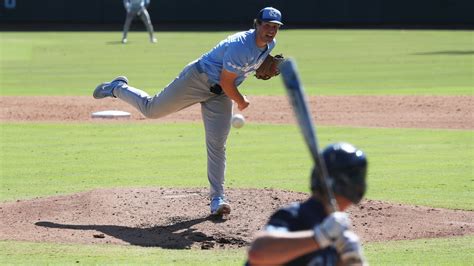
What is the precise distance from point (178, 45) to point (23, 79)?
11.5 metres

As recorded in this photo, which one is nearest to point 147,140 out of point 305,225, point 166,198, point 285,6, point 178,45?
point 166,198

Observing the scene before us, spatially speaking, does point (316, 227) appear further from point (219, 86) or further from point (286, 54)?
point (286, 54)

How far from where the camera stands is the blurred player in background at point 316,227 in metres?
4.32

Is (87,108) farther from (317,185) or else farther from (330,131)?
(317,185)

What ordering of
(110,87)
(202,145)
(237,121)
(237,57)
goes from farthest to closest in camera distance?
(202,145)
(110,87)
(237,121)
(237,57)

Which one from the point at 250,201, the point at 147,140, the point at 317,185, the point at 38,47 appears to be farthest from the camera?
the point at 38,47

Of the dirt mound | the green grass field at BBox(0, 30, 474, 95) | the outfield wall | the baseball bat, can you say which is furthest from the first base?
the outfield wall

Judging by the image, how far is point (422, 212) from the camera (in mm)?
10992

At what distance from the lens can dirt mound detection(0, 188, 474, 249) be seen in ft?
32.4

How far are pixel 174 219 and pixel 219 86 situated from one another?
147cm

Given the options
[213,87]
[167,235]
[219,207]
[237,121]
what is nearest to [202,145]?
[237,121]

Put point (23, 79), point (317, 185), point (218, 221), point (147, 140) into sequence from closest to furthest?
1. point (317, 185)
2. point (218, 221)
3. point (147, 140)
4. point (23, 79)

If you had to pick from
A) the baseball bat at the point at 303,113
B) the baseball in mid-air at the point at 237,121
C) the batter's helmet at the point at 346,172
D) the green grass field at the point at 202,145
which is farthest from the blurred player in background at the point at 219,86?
the baseball bat at the point at 303,113

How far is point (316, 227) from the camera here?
169 inches
